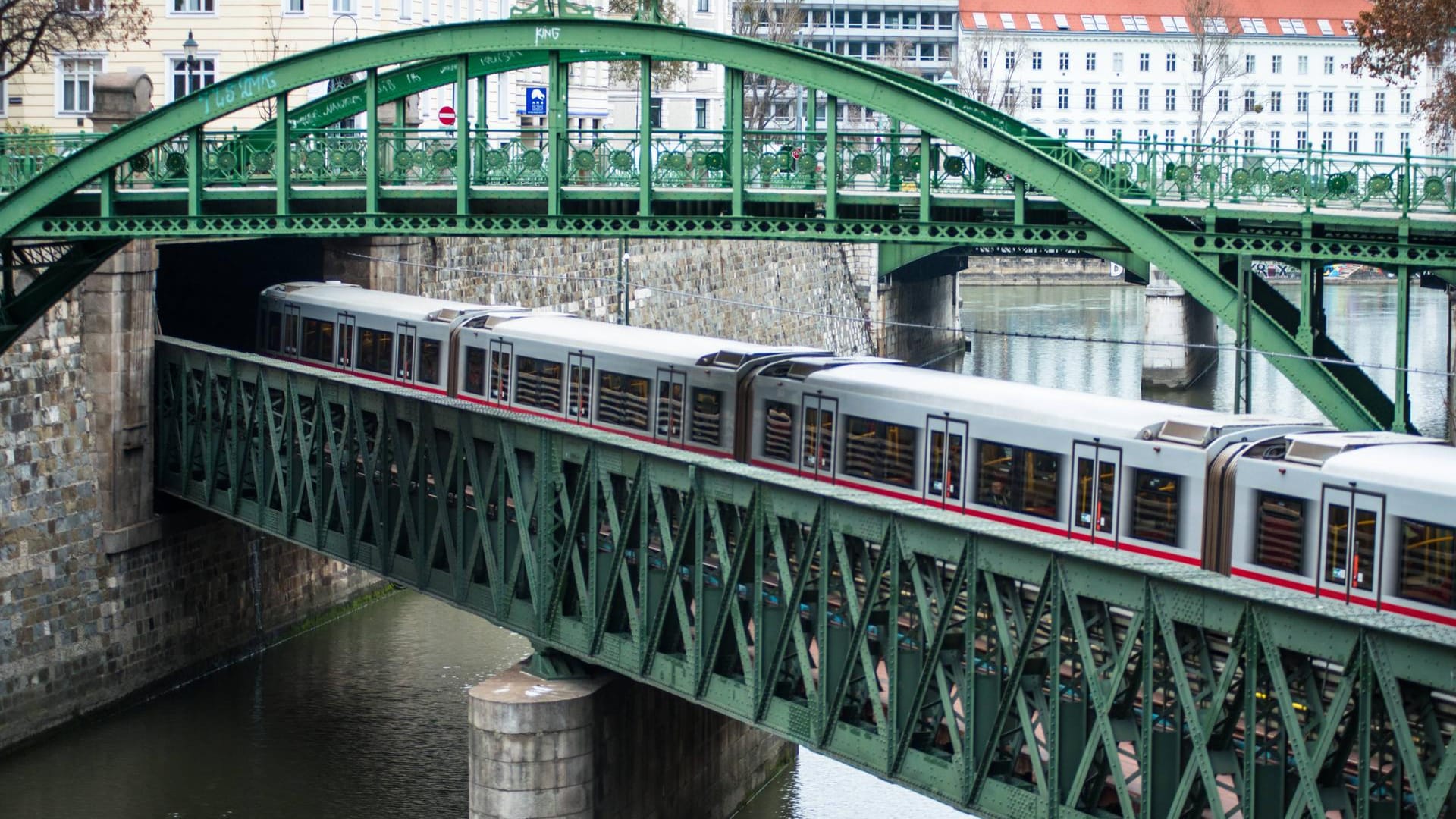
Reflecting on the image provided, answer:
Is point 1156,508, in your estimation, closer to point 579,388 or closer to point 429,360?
point 579,388

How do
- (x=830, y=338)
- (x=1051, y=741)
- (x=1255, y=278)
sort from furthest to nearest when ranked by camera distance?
(x=830, y=338) → (x=1255, y=278) → (x=1051, y=741)

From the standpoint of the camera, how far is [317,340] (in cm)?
4028

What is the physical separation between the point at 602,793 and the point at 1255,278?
423 inches

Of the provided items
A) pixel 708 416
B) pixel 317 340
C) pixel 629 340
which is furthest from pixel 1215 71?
pixel 708 416

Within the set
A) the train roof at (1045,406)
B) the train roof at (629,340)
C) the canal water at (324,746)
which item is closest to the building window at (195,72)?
the canal water at (324,746)

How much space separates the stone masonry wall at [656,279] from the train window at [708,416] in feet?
42.7

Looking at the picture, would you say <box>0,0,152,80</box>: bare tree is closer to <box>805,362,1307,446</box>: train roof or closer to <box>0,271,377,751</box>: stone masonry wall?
<box>0,271,377,751</box>: stone masonry wall

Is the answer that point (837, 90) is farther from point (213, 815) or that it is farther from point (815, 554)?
point (213, 815)

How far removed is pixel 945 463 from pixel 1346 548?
20.4 ft

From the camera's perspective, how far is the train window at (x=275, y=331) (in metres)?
41.4

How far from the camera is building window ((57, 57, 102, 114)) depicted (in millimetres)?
55562

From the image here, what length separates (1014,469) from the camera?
2738 centimetres

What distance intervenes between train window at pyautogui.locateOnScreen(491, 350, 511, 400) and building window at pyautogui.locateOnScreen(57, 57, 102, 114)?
2339cm

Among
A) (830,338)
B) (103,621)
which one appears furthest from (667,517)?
(830,338)
